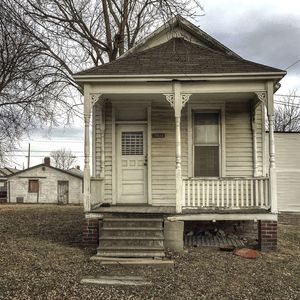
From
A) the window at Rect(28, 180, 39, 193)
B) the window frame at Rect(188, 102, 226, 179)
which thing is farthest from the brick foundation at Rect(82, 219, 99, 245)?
the window at Rect(28, 180, 39, 193)

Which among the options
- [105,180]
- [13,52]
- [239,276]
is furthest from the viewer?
[13,52]

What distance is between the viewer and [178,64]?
33.3ft

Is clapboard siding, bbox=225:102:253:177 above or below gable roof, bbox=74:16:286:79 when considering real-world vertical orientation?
below

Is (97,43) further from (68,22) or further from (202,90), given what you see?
(202,90)

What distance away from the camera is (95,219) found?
936 cm

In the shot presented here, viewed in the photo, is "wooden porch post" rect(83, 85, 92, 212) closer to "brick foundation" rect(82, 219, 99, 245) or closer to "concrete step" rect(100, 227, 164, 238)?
"brick foundation" rect(82, 219, 99, 245)

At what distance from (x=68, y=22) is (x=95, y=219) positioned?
11.8 meters

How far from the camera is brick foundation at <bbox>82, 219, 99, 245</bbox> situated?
30.5 feet

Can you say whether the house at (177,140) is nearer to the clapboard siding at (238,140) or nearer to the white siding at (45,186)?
the clapboard siding at (238,140)

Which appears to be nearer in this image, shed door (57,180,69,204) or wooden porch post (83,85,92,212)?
wooden porch post (83,85,92,212)

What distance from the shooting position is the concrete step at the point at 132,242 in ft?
27.5

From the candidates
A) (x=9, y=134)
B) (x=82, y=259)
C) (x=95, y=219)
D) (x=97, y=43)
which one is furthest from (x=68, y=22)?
(x=82, y=259)

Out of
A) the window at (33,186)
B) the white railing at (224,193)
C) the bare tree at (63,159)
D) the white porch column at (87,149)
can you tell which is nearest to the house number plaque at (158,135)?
the white railing at (224,193)

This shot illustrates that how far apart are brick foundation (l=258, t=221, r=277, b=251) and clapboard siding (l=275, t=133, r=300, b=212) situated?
7616 millimetres
